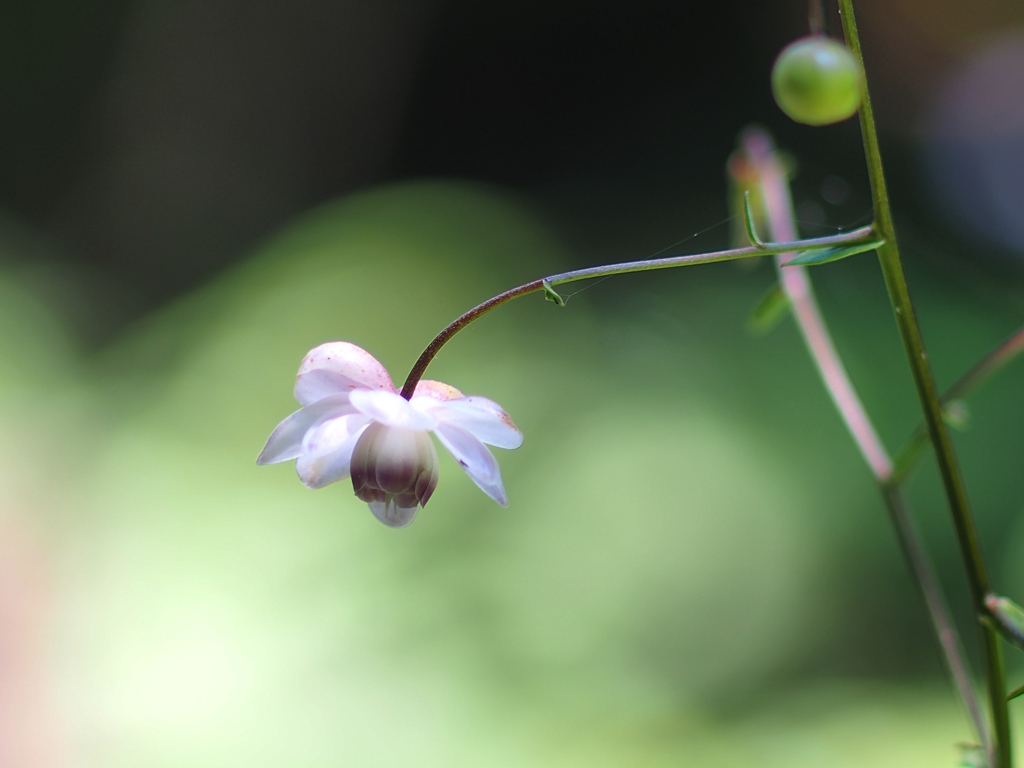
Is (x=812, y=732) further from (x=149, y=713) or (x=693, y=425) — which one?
(x=149, y=713)

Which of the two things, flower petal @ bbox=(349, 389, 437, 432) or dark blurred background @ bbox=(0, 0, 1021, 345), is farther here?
dark blurred background @ bbox=(0, 0, 1021, 345)

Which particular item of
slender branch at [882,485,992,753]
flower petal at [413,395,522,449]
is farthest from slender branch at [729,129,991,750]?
flower petal at [413,395,522,449]

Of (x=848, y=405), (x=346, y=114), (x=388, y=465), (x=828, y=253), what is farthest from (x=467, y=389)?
(x=828, y=253)

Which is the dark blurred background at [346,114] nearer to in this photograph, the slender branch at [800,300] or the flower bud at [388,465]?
the slender branch at [800,300]

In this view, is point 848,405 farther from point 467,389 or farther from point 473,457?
point 467,389

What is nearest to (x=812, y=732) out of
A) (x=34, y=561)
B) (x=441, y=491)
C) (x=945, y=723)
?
(x=945, y=723)

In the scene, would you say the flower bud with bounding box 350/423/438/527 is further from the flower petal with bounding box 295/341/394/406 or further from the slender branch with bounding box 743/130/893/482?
the slender branch with bounding box 743/130/893/482
